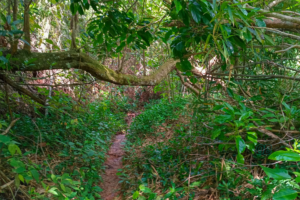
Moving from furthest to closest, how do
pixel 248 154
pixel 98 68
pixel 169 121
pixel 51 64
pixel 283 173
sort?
pixel 169 121
pixel 98 68
pixel 51 64
pixel 248 154
pixel 283 173

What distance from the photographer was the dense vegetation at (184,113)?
1.59 meters

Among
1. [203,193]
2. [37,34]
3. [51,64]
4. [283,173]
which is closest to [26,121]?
[51,64]

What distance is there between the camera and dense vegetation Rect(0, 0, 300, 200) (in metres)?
1.59

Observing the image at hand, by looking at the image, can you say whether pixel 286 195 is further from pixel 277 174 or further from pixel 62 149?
pixel 62 149

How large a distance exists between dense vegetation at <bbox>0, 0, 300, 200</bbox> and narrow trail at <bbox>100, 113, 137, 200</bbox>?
58 millimetres

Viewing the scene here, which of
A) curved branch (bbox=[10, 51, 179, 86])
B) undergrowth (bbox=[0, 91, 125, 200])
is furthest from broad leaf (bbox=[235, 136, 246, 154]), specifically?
curved branch (bbox=[10, 51, 179, 86])

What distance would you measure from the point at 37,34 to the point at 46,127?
2.77 metres

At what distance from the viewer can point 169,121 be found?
5.68 meters

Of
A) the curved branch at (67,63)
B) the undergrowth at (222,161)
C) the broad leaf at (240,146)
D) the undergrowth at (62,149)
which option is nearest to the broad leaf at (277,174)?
the undergrowth at (222,161)

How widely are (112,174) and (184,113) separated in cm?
250

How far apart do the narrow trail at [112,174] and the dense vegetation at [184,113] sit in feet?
0.19

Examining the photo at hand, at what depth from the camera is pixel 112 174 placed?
3.58 meters

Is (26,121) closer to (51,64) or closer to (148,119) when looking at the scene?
(51,64)

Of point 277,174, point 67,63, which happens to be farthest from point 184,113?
point 277,174
